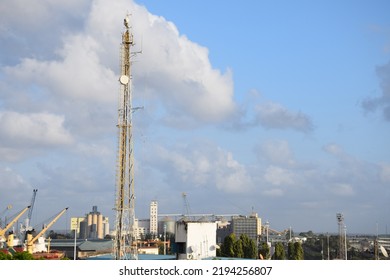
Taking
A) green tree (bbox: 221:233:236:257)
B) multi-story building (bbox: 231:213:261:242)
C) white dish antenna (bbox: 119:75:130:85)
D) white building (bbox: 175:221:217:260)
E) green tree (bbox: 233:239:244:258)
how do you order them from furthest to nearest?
multi-story building (bbox: 231:213:261:242)
green tree (bbox: 221:233:236:257)
green tree (bbox: 233:239:244:258)
white building (bbox: 175:221:217:260)
white dish antenna (bbox: 119:75:130:85)

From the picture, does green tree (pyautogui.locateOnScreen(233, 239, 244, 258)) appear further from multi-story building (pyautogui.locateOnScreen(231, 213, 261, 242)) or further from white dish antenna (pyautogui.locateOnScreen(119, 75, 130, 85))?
multi-story building (pyautogui.locateOnScreen(231, 213, 261, 242))

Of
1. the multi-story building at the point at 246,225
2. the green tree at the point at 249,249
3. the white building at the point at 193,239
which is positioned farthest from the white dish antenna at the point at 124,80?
the multi-story building at the point at 246,225

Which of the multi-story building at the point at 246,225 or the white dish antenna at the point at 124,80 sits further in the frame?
the multi-story building at the point at 246,225

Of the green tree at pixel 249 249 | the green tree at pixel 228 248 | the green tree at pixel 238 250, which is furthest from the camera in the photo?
the green tree at pixel 249 249

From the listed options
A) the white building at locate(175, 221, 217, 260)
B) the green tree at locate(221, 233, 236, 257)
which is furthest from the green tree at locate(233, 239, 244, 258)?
the white building at locate(175, 221, 217, 260)

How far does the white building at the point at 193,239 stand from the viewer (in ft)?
159

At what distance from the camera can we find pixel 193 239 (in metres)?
48.9

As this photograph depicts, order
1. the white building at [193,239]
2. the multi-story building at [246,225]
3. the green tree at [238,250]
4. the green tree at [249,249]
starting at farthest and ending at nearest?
the multi-story building at [246,225]
the green tree at [249,249]
the green tree at [238,250]
the white building at [193,239]

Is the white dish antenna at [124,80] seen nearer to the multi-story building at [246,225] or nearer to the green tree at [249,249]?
the green tree at [249,249]

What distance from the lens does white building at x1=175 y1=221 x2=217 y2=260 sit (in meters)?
48.3
